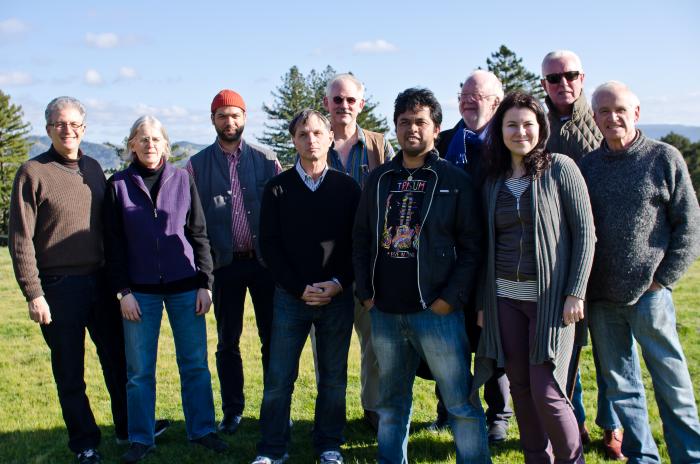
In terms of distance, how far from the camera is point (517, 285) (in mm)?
3547

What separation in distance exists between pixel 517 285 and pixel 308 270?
135 cm

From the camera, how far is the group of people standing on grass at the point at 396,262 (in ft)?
11.7

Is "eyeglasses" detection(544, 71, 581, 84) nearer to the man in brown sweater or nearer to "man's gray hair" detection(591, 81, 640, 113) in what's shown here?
"man's gray hair" detection(591, 81, 640, 113)

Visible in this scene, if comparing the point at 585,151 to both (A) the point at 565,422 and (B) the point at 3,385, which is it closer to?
(A) the point at 565,422

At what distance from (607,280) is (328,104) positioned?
8.35 feet

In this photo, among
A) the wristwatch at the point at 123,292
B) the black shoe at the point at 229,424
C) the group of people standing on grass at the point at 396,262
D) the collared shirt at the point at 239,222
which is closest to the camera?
the group of people standing on grass at the point at 396,262

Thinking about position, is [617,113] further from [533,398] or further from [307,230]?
[307,230]

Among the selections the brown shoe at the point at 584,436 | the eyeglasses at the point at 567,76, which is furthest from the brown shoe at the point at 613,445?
the eyeglasses at the point at 567,76

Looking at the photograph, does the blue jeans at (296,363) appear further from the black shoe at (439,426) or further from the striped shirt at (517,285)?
the striped shirt at (517,285)

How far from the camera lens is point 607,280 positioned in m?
3.71

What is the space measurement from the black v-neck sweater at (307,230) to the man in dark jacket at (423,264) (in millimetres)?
294

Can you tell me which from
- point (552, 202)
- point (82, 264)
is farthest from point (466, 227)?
point (82, 264)

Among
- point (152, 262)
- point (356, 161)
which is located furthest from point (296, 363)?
point (356, 161)

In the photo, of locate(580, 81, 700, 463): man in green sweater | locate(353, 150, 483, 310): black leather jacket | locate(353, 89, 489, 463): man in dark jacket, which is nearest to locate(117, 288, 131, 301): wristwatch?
locate(353, 89, 489, 463): man in dark jacket
